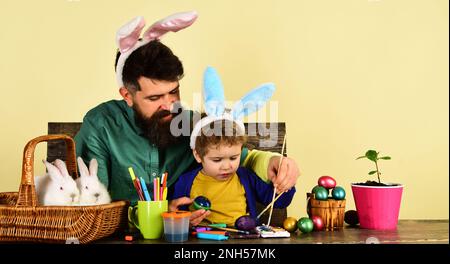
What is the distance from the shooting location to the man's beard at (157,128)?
57.7 inches

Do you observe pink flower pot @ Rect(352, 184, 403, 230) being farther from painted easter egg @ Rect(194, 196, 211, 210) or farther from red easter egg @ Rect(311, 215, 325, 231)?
painted easter egg @ Rect(194, 196, 211, 210)

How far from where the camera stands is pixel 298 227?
1.28 m

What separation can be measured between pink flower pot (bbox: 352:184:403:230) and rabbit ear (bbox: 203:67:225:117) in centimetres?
37

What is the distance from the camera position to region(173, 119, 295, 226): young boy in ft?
4.34

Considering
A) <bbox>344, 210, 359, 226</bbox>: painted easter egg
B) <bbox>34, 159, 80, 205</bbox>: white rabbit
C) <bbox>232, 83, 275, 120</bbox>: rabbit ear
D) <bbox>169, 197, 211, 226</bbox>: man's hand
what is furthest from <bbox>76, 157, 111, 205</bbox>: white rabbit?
<bbox>344, 210, 359, 226</bbox>: painted easter egg

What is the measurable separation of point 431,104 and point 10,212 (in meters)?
1.33

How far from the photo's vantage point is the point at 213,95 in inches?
53.4

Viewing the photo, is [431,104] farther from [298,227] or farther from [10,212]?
[10,212]

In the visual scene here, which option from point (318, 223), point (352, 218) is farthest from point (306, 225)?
point (352, 218)

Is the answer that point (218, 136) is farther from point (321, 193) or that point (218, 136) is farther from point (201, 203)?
point (321, 193)

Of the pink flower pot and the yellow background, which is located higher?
the yellow background

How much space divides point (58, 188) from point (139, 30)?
44cm

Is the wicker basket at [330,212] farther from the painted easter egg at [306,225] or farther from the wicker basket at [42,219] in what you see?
the wicker basket at [42,219]
